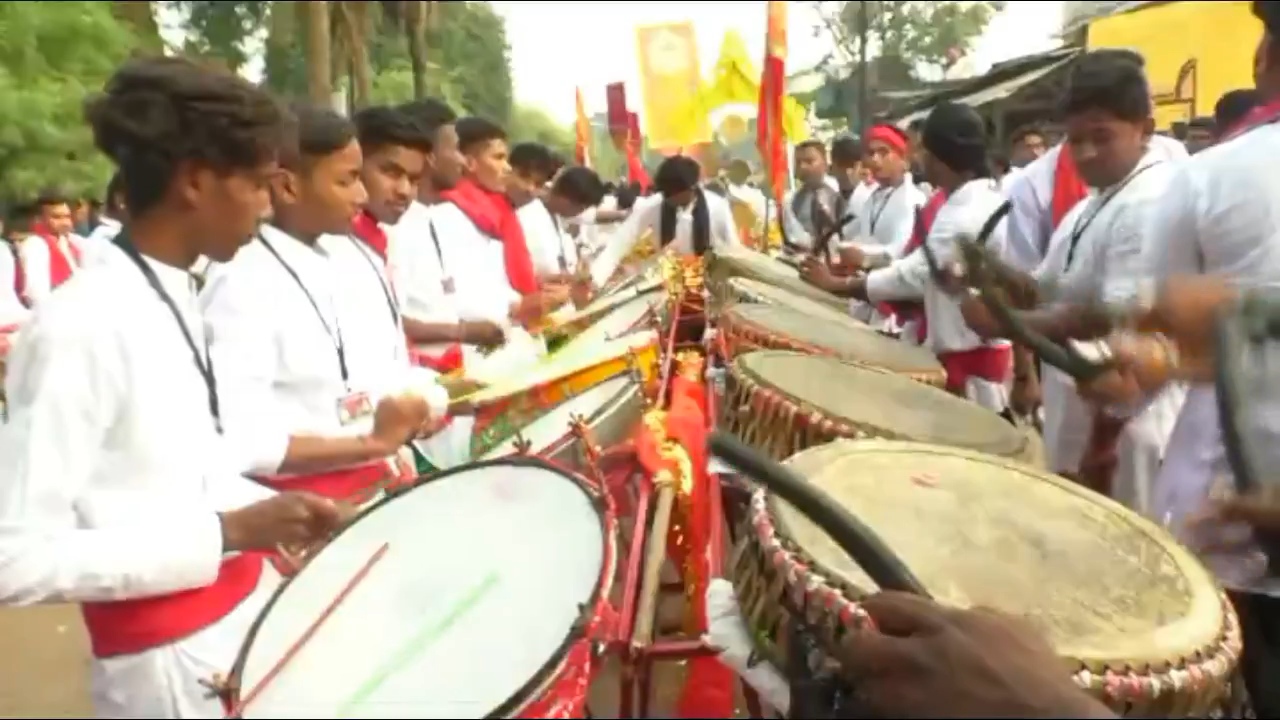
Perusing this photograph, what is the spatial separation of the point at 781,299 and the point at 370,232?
1.90 meters

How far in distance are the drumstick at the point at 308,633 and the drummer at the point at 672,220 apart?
6.95 meters

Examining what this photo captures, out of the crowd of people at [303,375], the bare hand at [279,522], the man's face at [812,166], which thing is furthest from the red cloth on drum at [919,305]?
the man's face at [812,166]

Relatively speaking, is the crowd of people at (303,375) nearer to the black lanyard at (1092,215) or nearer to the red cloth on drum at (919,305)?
the black lanyard at (1092,215)

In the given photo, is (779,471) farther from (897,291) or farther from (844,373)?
(897,291)

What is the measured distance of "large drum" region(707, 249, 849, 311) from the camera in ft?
19.9

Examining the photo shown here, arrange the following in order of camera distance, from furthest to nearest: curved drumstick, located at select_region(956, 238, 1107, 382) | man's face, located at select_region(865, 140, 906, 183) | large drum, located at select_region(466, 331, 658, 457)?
man's face, located at select_region(865, 140, 906, 183) → large drum, located at select_region(466, 331, 658, 457) → curved drumstick, located at select_region(956, 238, 1107, 382)

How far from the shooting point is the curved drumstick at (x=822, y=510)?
115 centimetres

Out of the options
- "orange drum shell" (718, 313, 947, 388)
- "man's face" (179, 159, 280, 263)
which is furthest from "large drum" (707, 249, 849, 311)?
"man's face" (179, 159, 280, 263)

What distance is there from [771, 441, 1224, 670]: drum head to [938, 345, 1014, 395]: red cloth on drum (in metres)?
3.31

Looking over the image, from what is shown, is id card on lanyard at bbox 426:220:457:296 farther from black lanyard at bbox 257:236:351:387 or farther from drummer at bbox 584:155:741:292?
drummer at bbox 584:155:741:292

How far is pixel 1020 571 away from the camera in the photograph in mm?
1862

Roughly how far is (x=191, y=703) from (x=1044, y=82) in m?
15.3

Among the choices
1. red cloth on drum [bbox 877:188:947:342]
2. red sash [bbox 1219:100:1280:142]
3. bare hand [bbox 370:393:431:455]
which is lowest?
red cloth on drum [bbox 877:188:947:342]

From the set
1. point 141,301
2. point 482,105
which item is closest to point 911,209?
point 141,301
